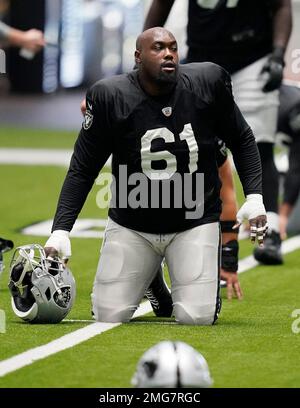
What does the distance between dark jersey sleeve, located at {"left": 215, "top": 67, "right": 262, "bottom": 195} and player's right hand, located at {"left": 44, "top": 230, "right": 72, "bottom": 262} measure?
0.94 m

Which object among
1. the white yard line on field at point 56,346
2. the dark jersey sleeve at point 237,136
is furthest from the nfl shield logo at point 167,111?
the white yard line on field at point 56,346

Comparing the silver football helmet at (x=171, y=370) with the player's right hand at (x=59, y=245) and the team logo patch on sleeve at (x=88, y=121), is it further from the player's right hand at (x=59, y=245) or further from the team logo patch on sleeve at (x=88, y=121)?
the team logo patch on sleeve at (x=88, y=121)

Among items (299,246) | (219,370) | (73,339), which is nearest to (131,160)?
(73,339)

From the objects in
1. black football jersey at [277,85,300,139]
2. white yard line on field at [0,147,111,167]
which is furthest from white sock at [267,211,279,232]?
white yard line on field at [0,147,111,167]

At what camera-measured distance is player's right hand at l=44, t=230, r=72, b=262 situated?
687 cm

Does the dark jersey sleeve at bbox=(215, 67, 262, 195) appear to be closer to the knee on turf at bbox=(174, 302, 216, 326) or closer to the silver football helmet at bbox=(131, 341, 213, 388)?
the knee on turf at bbox=(174, 302, 216, 326)

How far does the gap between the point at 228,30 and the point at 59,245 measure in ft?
8.79

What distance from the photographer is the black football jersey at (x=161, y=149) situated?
7.06m

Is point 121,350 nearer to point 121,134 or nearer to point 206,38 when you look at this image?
point 121,134

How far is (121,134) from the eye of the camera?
7094mm

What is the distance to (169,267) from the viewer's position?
7312 mm

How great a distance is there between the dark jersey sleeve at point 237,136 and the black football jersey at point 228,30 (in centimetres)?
180

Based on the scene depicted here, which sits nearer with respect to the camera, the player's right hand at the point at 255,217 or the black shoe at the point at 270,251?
the player's right hand at the point at 255,217

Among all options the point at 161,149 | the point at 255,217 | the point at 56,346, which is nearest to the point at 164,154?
the point at 161,149
